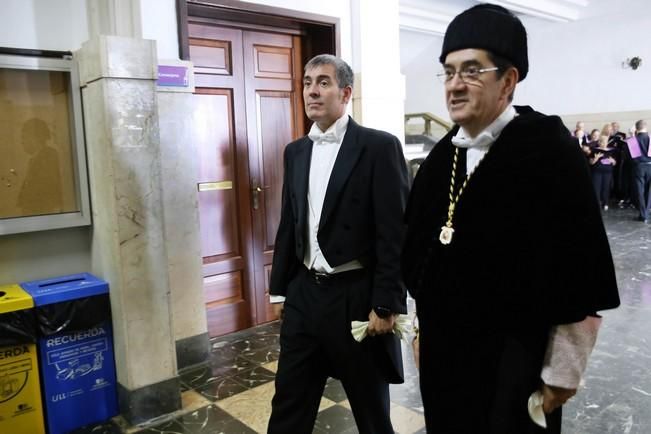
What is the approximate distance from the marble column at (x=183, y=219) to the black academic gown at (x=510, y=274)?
2.20 metres

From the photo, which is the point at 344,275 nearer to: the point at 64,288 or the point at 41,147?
the point at 64,288

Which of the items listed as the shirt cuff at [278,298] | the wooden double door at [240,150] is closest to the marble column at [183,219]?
the wooden double door at [240,150]

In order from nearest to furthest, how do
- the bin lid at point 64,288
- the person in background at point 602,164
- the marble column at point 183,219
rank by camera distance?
the bin lid at point 64,288
the marble column at point 183,219
the person in background at point 602,164

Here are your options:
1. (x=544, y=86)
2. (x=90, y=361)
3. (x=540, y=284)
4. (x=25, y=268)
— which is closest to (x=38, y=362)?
(x=90, y=361)

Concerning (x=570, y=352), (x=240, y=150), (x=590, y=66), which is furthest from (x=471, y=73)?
(x=590, y=66)

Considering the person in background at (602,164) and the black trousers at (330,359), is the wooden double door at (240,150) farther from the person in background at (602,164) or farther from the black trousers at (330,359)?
the person in background at (602,164)

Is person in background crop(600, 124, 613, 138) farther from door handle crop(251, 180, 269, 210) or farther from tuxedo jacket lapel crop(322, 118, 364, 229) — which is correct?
tuxedo jacket lapel crop(322, 118, 364, 229)

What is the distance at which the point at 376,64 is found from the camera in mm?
4324

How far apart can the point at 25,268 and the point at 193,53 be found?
165 centimetres

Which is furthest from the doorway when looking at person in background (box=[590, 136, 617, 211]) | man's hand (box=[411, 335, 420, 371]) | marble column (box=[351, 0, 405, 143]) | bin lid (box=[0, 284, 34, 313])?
person in background (box=[590, 136, 617, 211])

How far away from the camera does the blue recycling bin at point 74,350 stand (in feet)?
8.33

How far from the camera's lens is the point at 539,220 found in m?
1.19

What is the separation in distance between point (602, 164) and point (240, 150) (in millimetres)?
7595

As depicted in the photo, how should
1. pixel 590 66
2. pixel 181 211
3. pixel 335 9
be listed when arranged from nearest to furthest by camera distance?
pixel 181 211 < pixel 335 9 < pixel 590 66
